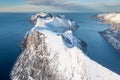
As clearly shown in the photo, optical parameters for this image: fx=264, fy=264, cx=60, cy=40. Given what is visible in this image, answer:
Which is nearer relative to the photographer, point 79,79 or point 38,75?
point 79,79

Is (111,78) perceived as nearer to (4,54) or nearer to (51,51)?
(51,51)

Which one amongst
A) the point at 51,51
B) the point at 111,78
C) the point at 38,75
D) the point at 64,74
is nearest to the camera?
the point at 111,78

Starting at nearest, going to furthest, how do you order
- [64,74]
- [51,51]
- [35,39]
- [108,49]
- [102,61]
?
[64,74] → [51,51] → [35,39] → [102,61] → [108,49]

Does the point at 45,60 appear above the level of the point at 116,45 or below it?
above

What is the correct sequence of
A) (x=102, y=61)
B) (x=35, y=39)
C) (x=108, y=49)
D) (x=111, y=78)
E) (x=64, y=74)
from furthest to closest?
(x=108, y=49) → (x=102, y=61) → (x=35, y=39) → (x=64, y=74) → (x=111, y=78)

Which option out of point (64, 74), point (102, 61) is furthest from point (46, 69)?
point (102, 61)

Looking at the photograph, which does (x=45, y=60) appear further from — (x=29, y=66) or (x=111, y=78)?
(x=111, y=78)

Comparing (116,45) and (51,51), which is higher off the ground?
(51,51)

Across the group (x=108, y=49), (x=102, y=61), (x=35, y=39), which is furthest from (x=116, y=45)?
(x=35, y=39)

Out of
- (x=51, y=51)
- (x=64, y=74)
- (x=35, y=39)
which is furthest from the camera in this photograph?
(x=35, y=39)

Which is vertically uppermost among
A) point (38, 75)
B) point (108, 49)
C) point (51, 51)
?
point (51, 51)
